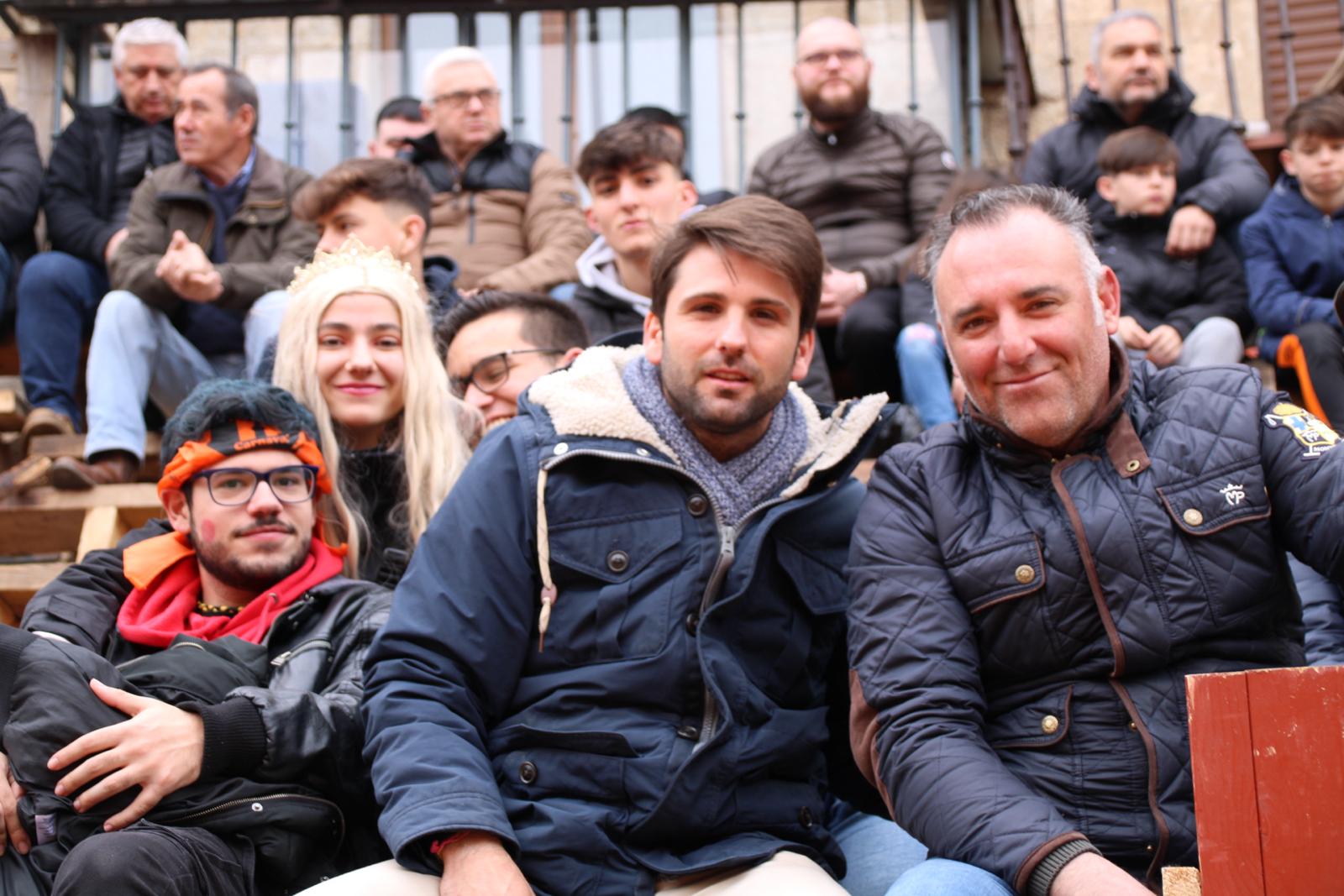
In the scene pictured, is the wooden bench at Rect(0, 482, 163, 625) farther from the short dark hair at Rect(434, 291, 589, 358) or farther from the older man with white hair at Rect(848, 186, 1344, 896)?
the older man with white hair at Rect(848, 186, 1344, 896)

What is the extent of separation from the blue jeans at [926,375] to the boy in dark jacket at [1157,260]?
0.62 m

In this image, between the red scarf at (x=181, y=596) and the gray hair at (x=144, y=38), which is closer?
the red scarf at (x=181, y=596)

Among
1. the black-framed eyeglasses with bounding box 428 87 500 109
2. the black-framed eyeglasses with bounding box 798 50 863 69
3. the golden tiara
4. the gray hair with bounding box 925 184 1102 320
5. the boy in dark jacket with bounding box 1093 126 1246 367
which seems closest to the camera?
the gray hair with bounding box 925 184 1102 320

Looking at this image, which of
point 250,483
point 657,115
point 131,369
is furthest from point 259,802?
point 657,115

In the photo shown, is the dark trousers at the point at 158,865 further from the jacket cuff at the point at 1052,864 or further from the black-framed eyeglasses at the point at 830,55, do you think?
the black-framed eyeglasses at the point at 830,55

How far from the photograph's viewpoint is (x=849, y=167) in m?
5.37

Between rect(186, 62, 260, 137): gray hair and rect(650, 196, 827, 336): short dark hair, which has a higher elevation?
rect(186, 62, 260, 137): gray hair

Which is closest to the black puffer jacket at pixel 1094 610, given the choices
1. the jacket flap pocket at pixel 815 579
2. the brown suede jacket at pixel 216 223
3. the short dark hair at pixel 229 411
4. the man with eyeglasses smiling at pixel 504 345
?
the jacket flap pocket at pixel 815 579

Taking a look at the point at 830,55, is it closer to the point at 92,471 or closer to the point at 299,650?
the point at 92,471

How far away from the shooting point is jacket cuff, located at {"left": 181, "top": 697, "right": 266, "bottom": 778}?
2428 millimetres

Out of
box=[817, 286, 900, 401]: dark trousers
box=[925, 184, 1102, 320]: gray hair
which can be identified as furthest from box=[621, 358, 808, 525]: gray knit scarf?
box=[817, 286, 900, 401]: dark trousers

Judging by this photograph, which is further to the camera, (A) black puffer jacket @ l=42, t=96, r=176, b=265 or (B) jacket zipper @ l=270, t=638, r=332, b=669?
(A) black puffer jacket @ l=42, t=96, r=176, b=265

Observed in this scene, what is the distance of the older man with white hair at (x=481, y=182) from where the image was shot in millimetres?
5543

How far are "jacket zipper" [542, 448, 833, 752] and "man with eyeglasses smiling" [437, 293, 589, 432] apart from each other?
4.24 ft
